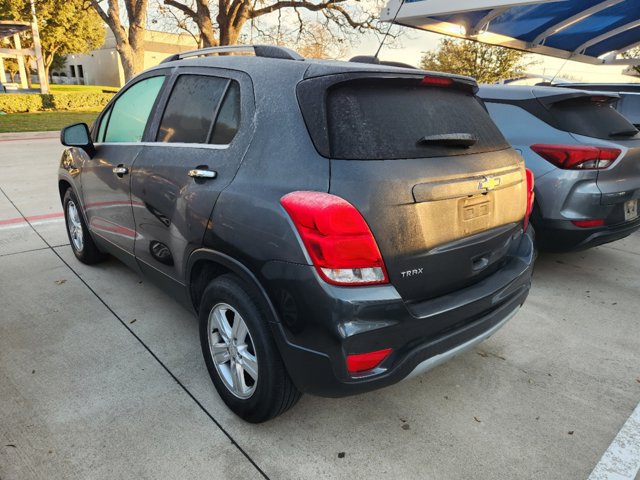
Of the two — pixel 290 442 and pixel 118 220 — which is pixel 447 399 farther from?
pixel 118 220

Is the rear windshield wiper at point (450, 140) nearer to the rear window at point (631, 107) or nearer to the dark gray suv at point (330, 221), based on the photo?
the dark gray suv at point (330, 221)

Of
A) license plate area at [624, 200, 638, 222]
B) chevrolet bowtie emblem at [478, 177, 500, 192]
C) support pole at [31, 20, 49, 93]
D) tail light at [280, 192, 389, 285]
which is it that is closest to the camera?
tail light at [280, 192, 389, 285]

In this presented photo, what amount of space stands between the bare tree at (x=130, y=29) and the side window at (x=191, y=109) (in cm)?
1792

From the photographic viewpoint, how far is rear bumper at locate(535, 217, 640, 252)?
3.80 m

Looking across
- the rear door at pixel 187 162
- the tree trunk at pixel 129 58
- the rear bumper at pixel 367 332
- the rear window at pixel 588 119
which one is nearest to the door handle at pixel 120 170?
the rear door at pixel 187 162

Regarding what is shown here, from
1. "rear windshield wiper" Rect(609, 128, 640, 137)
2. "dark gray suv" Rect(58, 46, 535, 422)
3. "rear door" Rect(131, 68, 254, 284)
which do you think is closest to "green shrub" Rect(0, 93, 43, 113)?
"rear door" Rect(131, 68, 254, 284)

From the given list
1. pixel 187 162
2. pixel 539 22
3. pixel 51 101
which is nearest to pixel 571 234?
pixel 187 162

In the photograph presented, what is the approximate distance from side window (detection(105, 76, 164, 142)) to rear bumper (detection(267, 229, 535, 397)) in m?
1.77

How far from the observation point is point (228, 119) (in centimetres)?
228

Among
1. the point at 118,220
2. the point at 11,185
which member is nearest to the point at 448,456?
the point at 118,220

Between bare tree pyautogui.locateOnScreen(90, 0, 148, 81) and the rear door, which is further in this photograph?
bare tree pyautogui.locateOnScreen(90, 0, 148, 81)

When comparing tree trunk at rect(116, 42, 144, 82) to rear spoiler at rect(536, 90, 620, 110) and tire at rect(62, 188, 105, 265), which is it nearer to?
tire at rect(62, 188, 105, 265)

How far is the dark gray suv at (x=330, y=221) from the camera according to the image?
1.78m

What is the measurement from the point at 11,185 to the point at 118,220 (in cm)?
572
